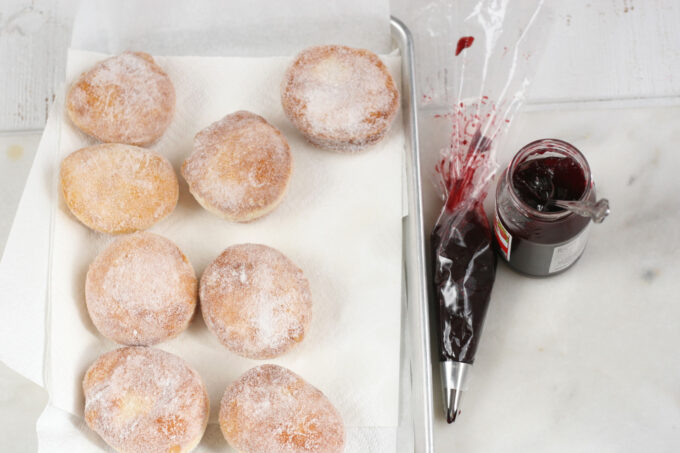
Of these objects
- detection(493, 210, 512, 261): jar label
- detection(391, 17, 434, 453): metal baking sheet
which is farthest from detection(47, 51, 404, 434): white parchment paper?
detection(493, 210, 512, 261): jar label

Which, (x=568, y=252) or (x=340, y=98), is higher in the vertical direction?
(x=340, y=98)

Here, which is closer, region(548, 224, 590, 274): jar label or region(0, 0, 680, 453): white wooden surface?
region(548, 224, 590, 274): jar label

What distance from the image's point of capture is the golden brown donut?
1.02 metres

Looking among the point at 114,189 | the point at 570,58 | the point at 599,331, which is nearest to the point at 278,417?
the point at 114,189

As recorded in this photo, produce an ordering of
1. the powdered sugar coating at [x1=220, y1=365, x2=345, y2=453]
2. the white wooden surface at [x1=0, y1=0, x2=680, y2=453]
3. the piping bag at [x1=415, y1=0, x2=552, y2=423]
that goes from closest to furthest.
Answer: the powdered sugar coating at [x1=220, y1=365, x2=345, y2=453] < the piping bag at [x1=415, y1=0, x2=552, y2=423] < the white wooden surface at [x1=0, y1=0, x2=680, y2=453]

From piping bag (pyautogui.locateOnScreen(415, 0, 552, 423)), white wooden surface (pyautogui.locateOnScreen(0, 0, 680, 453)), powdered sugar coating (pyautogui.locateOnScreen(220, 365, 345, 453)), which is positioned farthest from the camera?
white wooden surface (pyautogui.locateOnScreen(0, 0, 680, 453))

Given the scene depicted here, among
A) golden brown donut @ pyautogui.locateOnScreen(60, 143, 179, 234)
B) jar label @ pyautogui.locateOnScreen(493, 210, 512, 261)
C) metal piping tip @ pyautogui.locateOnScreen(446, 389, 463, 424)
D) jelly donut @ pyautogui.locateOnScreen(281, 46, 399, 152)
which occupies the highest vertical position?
jelly donut @ pyautogui.locateOnScreen(281, 46, 399, 152)

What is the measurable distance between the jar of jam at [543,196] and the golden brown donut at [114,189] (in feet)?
1.53

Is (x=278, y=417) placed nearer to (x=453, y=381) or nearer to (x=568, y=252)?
(x=453, y=381)

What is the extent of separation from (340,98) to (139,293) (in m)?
0.38

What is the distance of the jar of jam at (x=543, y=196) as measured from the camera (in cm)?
94

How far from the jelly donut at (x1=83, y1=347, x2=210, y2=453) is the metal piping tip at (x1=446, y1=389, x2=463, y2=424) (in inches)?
12.9

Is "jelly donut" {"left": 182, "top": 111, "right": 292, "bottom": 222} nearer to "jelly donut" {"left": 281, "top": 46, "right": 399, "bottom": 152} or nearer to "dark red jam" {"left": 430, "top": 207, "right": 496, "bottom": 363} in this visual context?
"jelly donut" {"left": 281, "top": 46, "right": 399, "bottom": 152}

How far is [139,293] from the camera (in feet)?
3.23
